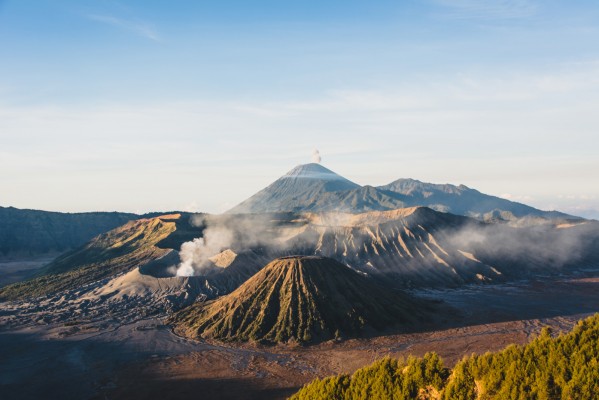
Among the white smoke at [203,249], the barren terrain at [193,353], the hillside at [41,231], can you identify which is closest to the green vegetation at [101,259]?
the white smoke at [203,249]

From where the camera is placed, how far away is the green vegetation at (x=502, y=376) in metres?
15.8

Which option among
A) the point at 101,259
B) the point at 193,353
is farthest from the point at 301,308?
the point at 101,259

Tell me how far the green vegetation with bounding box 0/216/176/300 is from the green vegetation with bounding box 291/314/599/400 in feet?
250

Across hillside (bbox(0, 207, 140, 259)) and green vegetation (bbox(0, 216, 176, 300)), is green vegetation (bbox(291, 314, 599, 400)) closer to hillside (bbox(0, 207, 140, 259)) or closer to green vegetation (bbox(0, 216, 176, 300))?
green vegetation (bbox(0, 216, 176, 300))

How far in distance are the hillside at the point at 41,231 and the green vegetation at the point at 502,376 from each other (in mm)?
159625

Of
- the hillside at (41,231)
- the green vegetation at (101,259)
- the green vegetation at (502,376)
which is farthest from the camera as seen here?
the hillside at (41,231)

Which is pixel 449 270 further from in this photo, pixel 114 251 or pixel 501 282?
pixel 114 251

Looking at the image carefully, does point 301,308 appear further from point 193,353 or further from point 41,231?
point 41,231

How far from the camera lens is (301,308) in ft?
182

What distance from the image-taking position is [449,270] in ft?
296

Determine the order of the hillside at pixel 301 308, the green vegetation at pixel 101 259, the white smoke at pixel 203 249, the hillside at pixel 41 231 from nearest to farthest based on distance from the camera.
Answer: the hillside at pixel 301 308, the white smoke at pixel 203 249, the green vegetation at pixel 101 259, the hillside at pixel 41 231

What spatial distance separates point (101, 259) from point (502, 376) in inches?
4182

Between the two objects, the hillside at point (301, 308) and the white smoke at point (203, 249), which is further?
the white smoke at point (203, 249)

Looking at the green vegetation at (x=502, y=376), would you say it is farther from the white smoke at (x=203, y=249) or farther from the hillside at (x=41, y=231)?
the hillside at (x=41, y=231)
